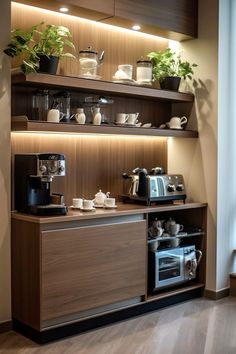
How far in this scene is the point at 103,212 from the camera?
353 cm

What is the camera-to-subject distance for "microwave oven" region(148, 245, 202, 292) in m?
3.92

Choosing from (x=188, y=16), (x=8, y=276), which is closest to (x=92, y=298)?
(x=8, y=276)

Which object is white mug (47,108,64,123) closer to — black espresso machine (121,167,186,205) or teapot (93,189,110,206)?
teapot (93,189,110,206)

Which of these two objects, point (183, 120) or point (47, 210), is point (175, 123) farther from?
point (47, 210)

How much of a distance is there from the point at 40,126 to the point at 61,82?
35 centimetres

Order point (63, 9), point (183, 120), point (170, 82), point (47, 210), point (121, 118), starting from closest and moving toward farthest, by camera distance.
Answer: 1. point (47, 210)
2. point (63, 9)
3. point (121, 118)
4. point (170, 82)
5. point (183, 120)

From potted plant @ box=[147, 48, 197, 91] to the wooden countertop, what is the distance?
100 cm

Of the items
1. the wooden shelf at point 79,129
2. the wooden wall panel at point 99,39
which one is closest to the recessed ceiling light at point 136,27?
the wooden wall panel at point 99,39

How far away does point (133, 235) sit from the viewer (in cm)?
369

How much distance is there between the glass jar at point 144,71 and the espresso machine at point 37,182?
1.15 metres

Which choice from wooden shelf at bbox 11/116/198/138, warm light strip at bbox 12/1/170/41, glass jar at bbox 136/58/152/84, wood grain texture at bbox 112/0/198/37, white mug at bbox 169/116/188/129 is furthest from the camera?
white mug at bbox 169/116/188/129

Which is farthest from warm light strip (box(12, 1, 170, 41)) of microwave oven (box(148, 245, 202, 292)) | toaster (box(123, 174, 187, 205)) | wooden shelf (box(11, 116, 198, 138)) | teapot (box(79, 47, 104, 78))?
microwave oven (box(148, 245, 202, 292))

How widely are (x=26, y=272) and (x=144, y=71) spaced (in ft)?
6.18

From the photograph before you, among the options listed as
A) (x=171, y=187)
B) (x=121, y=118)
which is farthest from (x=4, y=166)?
(x=171, y=187)
